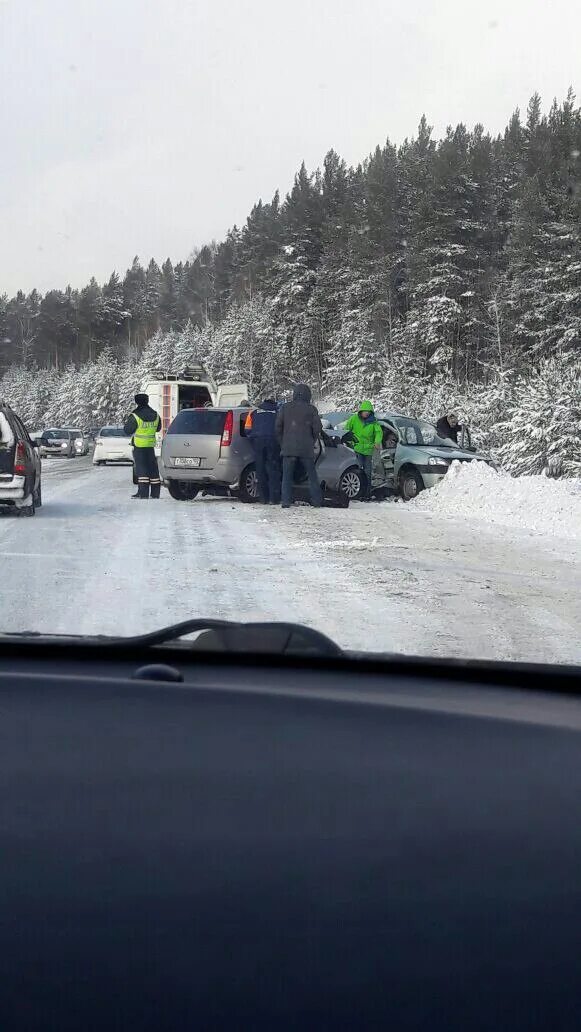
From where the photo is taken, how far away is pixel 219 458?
18.6 meters

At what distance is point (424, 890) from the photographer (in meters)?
1.24

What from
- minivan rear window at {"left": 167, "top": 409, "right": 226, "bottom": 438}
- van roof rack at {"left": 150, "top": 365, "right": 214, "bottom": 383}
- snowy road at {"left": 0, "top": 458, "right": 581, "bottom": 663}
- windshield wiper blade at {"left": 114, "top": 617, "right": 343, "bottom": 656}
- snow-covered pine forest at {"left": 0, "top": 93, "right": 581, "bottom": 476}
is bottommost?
snowy road at {"left": 0, "top": 458, "right": 581, "bottom": 663}

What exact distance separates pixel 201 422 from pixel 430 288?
4549 cm

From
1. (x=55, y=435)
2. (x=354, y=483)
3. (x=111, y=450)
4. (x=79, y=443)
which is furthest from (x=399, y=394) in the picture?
(x=354, y=483)

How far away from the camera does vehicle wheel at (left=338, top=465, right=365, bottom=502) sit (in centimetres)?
1944

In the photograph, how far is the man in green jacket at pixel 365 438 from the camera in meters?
19.2

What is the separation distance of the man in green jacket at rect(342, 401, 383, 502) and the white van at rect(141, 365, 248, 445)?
10825 mm

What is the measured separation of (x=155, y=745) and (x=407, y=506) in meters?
17.1

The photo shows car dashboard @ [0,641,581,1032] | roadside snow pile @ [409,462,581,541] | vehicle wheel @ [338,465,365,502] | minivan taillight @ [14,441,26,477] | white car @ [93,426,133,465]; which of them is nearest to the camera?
car dashboard @ [0,641,581,1032]

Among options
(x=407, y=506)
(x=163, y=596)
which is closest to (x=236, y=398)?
(x=407, y=506)

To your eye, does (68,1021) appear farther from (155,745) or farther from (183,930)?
(155,745)

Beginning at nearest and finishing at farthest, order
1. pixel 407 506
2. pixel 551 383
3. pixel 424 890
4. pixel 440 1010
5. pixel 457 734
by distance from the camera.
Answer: pixel 440 1010 → pixel 424 890 → pixel 457 734 → pixel 407 506 → pixel 551 383

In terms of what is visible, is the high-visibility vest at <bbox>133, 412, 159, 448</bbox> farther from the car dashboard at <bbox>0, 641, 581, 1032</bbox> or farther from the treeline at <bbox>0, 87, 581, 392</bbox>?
the treeline at <bbox>0, 87, 581, 392</bbox>

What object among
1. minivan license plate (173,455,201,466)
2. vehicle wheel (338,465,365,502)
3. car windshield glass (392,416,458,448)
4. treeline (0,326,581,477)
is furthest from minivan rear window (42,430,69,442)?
vehicle wheel (338,465,365,502)
